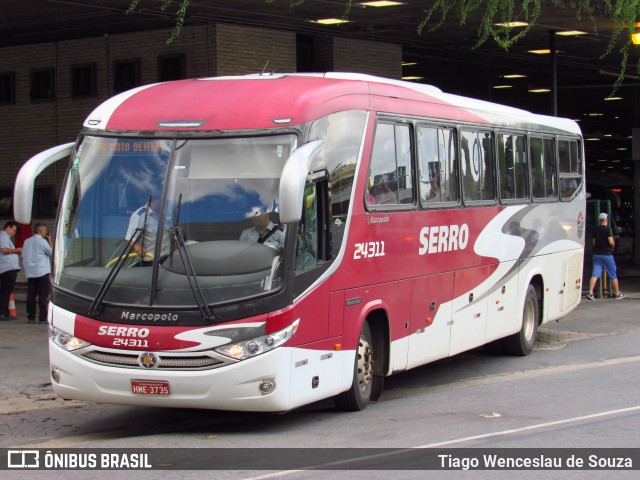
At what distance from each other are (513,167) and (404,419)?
5810mm

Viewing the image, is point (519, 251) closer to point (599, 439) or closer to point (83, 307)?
point (599, 439)

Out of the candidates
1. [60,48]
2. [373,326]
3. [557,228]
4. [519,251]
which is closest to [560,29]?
[557,228]

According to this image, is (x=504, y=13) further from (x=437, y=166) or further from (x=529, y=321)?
(x=529, y=321)

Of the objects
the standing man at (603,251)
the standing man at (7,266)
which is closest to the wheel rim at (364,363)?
the standing man at (7,266)

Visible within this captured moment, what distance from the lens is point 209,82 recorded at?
10.5 metres

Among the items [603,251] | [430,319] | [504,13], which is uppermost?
[504,13]

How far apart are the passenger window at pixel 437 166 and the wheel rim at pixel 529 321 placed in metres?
3.44

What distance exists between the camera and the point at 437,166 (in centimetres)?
1247

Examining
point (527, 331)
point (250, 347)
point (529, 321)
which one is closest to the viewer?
point (250, 347)

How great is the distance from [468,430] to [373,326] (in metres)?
1.96

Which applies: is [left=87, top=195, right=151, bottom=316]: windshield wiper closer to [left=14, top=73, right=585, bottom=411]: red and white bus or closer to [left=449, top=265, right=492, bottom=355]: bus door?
[left=14, top=73, right=585, bottom=411]: red and white bus

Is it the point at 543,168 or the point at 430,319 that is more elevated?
the point at 543,168

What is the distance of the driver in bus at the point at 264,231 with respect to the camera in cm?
927

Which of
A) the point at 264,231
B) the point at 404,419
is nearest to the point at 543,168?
the point at 404,419
